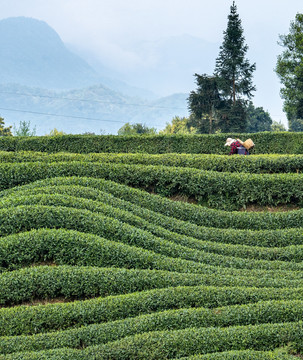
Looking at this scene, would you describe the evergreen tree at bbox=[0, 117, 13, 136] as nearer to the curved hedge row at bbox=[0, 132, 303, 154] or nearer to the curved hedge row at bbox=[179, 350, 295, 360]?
the curved hedge row at bbox=[0, 132, 303, 154]

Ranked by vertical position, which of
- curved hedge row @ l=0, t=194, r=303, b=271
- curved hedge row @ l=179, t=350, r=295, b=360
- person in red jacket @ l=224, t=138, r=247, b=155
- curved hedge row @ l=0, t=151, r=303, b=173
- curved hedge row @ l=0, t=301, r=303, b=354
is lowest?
curved hedge row @ l=179, t=350, r=295, b=360

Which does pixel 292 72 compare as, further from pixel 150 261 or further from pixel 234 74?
pixel 150 261

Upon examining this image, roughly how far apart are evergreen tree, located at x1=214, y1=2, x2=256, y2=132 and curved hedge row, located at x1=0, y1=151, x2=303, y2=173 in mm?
22747

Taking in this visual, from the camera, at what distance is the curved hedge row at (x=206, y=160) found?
16766 millimetres

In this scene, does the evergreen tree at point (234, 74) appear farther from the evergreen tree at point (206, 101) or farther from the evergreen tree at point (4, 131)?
the evergreen tree at point (4, 131)

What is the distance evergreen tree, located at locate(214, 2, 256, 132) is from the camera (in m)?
39.5

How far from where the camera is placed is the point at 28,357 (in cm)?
739

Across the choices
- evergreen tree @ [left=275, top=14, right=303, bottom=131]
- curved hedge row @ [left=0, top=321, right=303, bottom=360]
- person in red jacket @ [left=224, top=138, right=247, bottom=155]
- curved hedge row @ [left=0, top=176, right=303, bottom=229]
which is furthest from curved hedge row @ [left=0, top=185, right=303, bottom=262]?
evergreen tree @ [left=275, top=14, right=303, bottom=131]

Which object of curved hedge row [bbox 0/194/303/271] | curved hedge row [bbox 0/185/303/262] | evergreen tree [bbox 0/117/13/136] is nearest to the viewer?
curved hedge row [bbox 0/194/303/271]

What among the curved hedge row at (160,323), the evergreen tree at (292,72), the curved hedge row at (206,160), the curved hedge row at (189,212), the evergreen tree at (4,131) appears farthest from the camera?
the evergreen tree at (4,131)

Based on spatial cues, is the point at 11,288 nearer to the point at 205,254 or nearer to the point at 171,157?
the point at 205,254

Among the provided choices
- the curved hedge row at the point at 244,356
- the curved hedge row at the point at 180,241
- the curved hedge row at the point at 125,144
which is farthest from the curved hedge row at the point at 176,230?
the curved hedge row at the point at 125,144

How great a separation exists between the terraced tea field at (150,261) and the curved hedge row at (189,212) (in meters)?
0.04

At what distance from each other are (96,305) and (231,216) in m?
6.55
